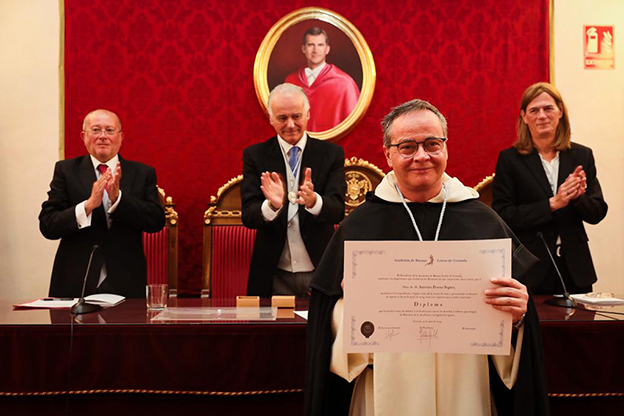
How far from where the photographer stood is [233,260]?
476 centimetres

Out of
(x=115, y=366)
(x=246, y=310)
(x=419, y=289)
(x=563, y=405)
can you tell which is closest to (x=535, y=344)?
(x=419, y=289)

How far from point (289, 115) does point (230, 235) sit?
57.7 inches

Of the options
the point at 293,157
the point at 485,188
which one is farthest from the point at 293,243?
the point at 485,188

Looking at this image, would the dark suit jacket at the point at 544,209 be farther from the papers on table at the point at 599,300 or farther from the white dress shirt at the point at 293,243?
the white dress shirt at the point at 293,243

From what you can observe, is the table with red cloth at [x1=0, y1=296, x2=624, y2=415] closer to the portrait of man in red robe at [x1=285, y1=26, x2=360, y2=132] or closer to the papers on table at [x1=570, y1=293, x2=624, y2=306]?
the papers on table at [x1=570, y1=293, x2=624, y2=306]

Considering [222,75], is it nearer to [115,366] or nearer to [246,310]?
[246,310]

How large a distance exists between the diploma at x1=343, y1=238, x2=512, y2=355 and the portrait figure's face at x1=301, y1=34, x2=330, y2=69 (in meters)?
3.83

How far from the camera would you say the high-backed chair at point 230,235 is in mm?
4688

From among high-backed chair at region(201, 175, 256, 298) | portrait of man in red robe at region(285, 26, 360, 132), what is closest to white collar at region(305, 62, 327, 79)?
portrait of man in red robe at region(285, 26, 360, 132)

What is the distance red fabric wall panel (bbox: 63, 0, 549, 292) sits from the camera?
5.26 metres

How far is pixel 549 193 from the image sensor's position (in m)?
3.71

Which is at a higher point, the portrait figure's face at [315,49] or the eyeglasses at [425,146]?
the portrait figure's face at [315,49]
